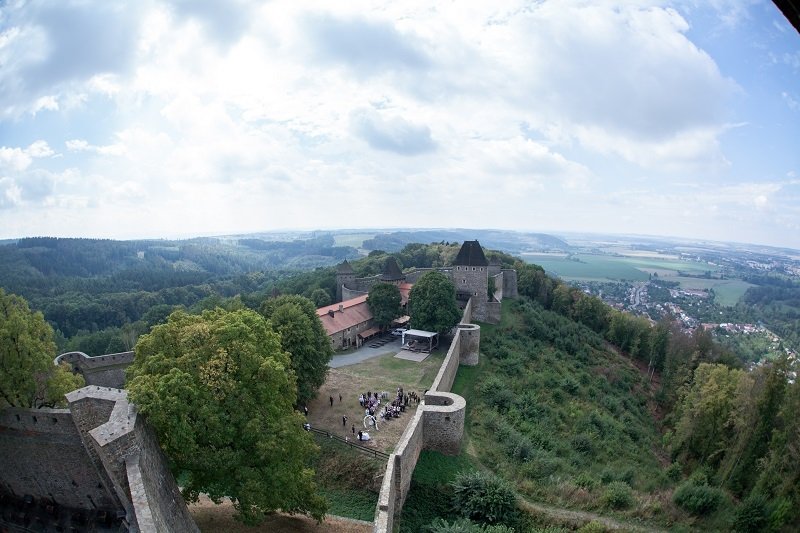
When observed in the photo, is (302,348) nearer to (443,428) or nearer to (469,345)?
(443,428)

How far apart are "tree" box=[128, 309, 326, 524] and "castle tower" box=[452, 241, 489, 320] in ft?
90.8

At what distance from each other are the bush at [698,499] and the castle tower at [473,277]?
24435 millimetres

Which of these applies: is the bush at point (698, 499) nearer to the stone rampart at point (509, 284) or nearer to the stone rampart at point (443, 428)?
the stone rampart at point (443, 428)

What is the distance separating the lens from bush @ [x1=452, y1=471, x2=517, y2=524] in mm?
17172

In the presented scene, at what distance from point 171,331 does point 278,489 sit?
6.57 m

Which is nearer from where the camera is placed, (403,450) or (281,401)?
(281,401)

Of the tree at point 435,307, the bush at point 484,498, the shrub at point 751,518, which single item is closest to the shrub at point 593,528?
the bush at point 484,498

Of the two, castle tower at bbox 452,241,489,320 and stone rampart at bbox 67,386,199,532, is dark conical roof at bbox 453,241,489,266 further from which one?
stone rampart at bbox 67,386,199,532

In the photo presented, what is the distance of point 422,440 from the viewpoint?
69.1 ft

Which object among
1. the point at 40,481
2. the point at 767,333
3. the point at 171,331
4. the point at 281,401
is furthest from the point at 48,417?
the point at 767,333

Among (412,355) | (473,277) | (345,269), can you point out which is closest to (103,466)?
(412,355)

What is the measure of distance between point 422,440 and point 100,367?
23.0 meters

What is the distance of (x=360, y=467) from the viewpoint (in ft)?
65.2

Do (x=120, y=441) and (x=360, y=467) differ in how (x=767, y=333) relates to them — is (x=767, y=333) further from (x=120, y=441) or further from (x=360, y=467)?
(x=120, y=441)
